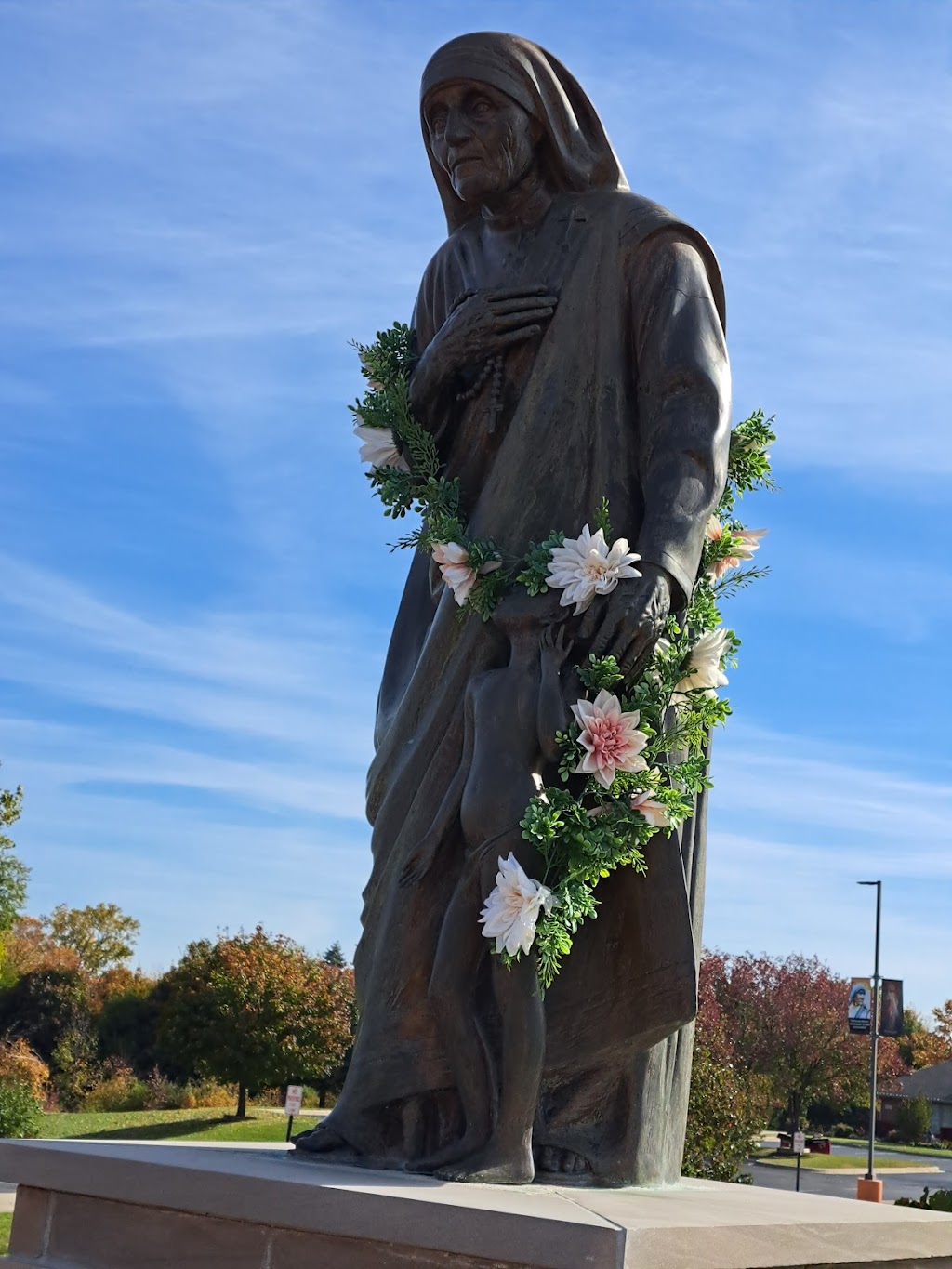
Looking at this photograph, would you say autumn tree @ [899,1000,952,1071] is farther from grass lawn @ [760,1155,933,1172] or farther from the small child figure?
the small child figure

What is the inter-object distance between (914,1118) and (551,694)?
211ft

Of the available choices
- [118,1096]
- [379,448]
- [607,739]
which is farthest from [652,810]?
[118,1096]

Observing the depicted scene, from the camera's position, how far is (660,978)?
4176 mm

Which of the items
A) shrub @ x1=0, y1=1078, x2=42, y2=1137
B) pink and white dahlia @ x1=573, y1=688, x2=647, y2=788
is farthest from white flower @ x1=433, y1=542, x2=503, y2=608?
shrub @ x1=0, y1=1078, x2=42, y2=1137

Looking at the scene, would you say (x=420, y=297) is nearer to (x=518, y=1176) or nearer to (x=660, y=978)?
(x=660, y=978)

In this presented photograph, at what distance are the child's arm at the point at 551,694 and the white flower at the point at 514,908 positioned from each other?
1.26ft

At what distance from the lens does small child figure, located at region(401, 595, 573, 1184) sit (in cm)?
396

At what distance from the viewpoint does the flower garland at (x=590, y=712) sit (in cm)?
404

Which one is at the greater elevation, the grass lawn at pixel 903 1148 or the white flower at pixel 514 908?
the white flower at pixel 514 908

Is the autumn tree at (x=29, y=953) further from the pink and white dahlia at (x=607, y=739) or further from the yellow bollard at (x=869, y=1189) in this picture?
the pink and white dahlia at (x=607, y=739)

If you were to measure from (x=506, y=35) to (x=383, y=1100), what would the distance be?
3366 mm

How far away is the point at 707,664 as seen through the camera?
4.54m

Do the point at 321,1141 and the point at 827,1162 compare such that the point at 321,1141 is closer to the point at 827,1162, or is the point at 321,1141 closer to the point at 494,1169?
the point at 494,1169

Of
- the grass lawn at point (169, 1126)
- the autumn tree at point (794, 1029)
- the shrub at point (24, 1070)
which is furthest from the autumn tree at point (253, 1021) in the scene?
the autumn tree at point (794, 1029)
